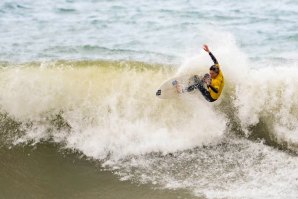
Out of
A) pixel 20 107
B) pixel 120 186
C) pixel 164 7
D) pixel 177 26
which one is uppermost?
pixel 164 7

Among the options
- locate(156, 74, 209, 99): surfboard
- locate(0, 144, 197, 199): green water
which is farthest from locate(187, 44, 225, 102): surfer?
locate(0, 144, 197, 199): green water

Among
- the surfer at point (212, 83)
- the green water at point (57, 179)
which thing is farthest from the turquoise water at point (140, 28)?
the green water at point (57, 179)

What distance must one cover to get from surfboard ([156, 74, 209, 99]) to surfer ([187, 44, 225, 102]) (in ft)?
0.44

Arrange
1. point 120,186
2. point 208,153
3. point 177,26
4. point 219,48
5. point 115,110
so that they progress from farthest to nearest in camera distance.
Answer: point 177,26 → point 219,48 → point 115,110 → point 208,153 → point 120,186

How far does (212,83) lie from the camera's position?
28.6ft

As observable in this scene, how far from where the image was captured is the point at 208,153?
866 cm

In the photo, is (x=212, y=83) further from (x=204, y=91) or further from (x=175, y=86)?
(x=175, y=86)

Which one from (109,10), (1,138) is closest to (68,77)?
(1,138)

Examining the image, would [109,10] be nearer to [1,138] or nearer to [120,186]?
[1,138]

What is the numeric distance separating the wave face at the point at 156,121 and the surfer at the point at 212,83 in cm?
34

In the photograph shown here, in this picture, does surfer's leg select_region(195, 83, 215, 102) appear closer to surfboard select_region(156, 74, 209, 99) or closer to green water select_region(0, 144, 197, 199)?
surfboard select_region(156, 74, 209, 99)

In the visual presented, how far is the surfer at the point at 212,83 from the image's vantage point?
8695 mm

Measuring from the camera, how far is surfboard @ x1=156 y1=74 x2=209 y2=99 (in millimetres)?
9352

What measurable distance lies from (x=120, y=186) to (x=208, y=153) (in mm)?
1875
